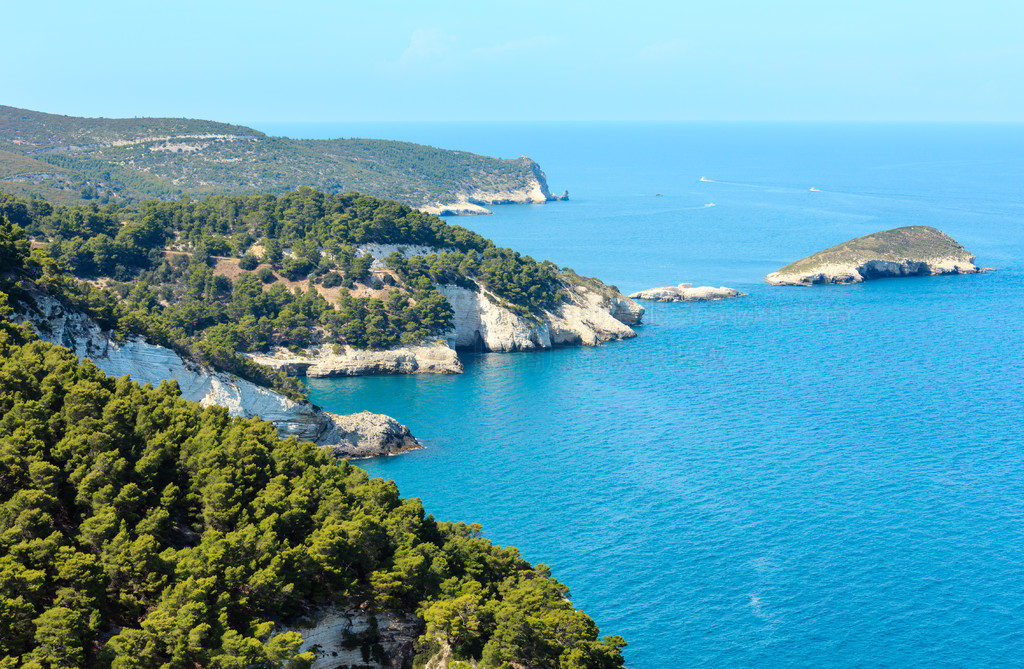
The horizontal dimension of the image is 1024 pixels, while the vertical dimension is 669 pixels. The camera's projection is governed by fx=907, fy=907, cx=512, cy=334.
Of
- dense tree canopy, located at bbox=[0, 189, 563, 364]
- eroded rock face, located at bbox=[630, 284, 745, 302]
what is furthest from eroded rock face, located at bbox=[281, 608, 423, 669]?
eroded rock face, located at bbox=[630, 284, 745, 302]

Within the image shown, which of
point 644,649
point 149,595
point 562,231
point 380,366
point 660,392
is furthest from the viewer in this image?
point 562,231

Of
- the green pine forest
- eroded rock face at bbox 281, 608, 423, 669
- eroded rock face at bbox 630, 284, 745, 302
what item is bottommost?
eroded rock face at bbox 281, 608, 423, 669

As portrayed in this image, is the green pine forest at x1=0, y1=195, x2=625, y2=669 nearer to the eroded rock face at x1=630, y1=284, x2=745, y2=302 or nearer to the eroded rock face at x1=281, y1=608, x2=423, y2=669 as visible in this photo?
the eroded rock face at x1=281, y1=608, x2=423, y2=669

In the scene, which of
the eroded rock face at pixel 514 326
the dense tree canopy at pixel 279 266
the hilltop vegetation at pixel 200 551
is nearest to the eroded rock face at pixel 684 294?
the dense tree canopy at pixel 279 266

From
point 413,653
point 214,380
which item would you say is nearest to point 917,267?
point 214,380

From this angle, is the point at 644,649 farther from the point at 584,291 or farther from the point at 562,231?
the point at 562,231

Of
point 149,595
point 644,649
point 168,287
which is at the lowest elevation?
point 644,649

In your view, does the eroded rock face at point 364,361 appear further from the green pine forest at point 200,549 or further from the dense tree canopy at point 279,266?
the green pine forest at point 200,549

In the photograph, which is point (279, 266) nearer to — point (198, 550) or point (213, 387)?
point (213, 387)
